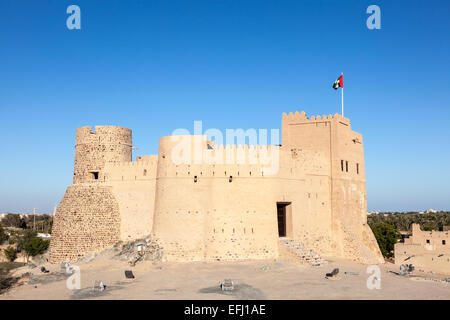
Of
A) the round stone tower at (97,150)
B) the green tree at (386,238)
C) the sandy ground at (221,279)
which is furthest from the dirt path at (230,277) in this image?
the green tree at (386,238)

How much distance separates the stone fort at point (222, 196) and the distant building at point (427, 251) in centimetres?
633

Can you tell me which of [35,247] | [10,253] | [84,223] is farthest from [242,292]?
[10,253]

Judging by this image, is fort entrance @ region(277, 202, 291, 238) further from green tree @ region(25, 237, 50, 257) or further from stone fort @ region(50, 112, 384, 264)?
green tree @ region(25, 237, 50, 257)

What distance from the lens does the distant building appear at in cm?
3173

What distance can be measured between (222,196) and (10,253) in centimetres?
2990

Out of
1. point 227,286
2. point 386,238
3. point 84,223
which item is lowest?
point 386,238

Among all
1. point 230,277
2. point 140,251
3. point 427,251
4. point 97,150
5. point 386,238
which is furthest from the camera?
point 386,238

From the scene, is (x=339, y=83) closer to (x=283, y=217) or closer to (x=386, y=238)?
(x=283, y=217)

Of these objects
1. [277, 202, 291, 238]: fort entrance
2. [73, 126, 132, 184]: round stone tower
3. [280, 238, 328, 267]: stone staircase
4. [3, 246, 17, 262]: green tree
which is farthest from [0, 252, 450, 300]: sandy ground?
[3, 246, 17, 262]: green tree

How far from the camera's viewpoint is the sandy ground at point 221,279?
16.2 metres

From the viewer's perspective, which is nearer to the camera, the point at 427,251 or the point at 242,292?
the point at 242,292

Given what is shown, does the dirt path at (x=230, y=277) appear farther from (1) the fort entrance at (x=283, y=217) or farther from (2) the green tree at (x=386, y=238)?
(2) the green tree at (x=386, y=238)

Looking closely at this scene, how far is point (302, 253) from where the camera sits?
23.2 metres

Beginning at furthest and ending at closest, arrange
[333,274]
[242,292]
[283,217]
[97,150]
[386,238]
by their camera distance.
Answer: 1. [386,238]
2. [97,150]
3. [283,217]
4. [333,274]
5. [242,292]
